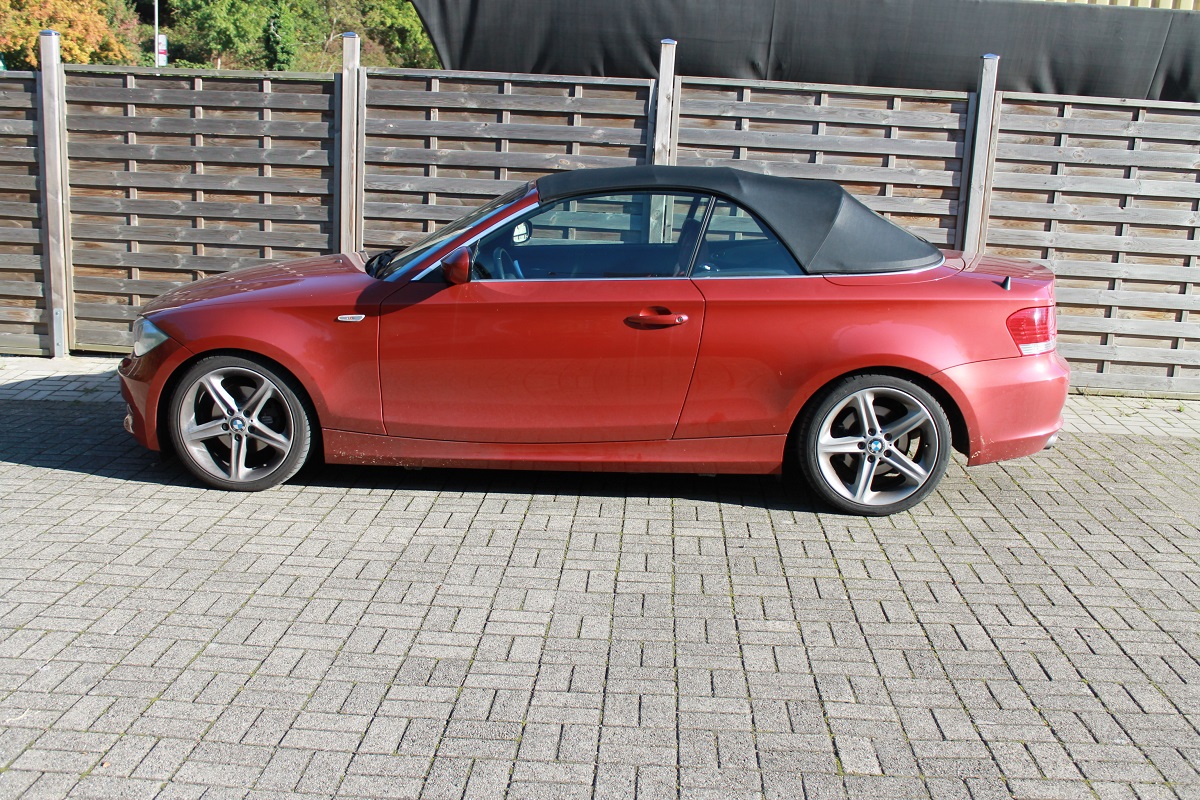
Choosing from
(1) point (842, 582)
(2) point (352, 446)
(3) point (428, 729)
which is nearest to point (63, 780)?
(3) point (428, 729)

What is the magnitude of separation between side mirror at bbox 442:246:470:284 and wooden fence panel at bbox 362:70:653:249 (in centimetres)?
293

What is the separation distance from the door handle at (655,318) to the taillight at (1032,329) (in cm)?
163

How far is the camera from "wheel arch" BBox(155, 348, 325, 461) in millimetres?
5406

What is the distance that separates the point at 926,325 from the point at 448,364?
91.9 inches

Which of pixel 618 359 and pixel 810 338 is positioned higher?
pixel 810 338

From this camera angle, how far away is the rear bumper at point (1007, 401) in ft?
17.3

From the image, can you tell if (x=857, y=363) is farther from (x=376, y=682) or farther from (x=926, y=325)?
(x=376, y=682)

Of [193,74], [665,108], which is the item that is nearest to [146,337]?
[193,74]

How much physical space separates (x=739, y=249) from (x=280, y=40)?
171ft

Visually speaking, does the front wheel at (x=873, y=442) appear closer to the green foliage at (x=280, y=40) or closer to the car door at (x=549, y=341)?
the car door at (x=549, y=341)

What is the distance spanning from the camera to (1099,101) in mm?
8055

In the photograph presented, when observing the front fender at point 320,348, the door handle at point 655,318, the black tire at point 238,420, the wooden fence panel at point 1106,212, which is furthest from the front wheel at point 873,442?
the wooden fence panel at point 1106,212

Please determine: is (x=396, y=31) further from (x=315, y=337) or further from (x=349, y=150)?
(x=315, y=337)

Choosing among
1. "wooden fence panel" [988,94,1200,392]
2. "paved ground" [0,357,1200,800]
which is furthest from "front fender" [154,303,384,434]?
"wooden fence panel" [988,94,1200,392]
